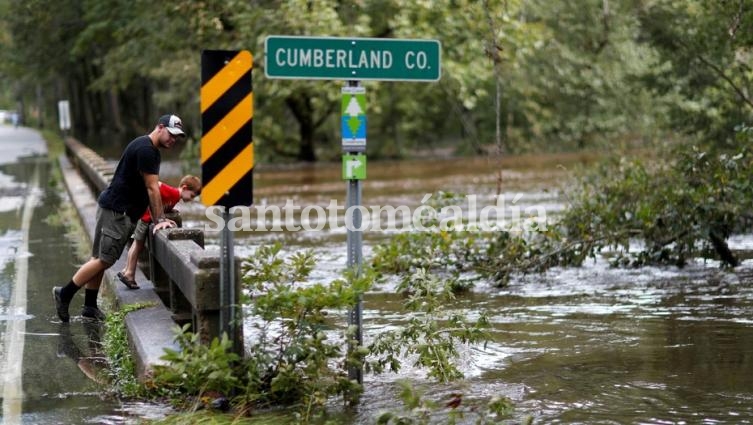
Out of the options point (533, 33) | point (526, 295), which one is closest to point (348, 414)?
point (526, 295)

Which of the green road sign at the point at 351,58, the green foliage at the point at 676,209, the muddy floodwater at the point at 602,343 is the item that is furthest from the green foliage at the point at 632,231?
the green road sign at the point at 351,58

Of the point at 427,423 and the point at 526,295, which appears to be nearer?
the point at 427,423

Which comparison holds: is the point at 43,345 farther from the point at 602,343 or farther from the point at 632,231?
the point at 632,231

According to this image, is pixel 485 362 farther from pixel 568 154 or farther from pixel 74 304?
pixel 568 154

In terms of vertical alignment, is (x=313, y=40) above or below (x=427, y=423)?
above

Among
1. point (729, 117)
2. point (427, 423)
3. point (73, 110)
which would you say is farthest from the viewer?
point (73, 110)

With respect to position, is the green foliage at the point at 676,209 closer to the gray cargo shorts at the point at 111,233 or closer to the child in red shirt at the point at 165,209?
the child in red shirt at the point at 165,209

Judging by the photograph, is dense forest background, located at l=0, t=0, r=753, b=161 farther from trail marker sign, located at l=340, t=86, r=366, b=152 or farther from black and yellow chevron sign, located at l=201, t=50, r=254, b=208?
black and yellow chevron sign, located at l=201, t=50, r=254, b=208

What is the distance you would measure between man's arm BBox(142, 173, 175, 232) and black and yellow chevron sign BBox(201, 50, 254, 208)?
83.7 inches

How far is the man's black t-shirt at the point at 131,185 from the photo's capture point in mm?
9094

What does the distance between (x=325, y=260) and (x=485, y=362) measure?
20.6 feet

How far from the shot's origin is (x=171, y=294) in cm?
851

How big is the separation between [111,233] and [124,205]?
0.26 m

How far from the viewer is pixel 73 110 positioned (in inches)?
2793
